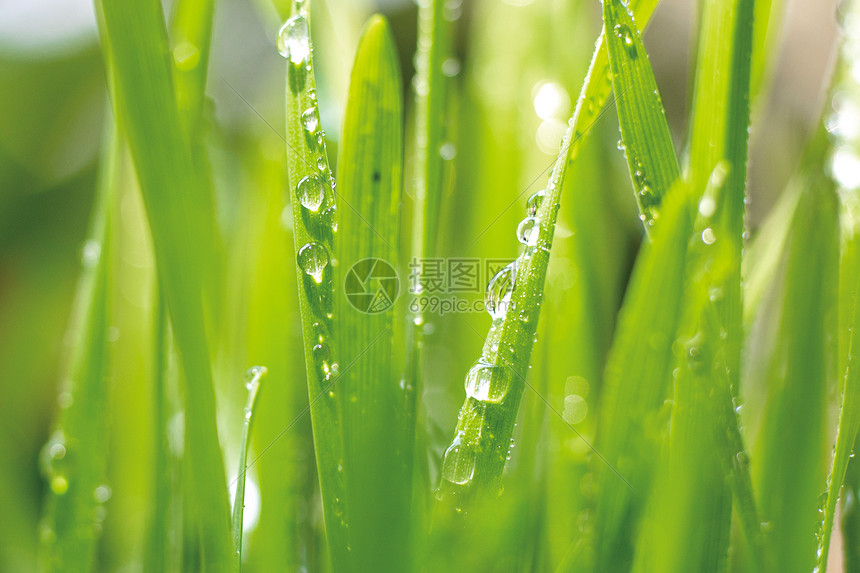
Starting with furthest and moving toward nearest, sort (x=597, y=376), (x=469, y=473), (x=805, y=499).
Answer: (x=597, y=376) < (x=805, y=499) < (x=469, y=473)

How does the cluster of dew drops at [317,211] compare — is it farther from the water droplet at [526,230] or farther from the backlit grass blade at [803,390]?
the backlit grass blade at [803,390]

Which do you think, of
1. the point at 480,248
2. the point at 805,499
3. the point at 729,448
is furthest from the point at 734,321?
the point at 480,248

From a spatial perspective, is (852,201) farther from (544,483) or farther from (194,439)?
(194,439)

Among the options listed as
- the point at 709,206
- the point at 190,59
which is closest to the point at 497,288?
the point at 709,206

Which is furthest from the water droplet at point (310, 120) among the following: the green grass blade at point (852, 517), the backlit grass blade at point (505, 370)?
the green grass blade at point (852, 517)

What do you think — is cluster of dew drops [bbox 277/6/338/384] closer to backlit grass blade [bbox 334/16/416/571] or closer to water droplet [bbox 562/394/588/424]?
backlit grass blade [bbox 334/16/416/571]

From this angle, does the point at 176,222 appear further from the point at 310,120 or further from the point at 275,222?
the point at 275,222
